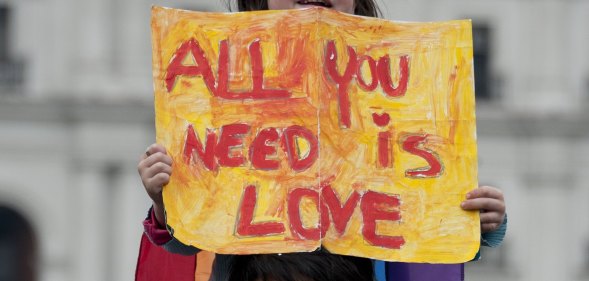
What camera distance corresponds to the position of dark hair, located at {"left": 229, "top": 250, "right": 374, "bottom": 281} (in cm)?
279

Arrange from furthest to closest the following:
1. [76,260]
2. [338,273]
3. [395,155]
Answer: [76,260] < [395,155] < [338,273]

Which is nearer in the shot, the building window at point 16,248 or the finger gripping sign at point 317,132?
the finger gripping sign at point 317,132

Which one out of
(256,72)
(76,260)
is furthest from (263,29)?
(76,260)

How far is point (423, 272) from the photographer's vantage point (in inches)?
123

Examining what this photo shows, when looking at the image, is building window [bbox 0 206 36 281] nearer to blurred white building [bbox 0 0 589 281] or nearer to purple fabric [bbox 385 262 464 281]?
blurred white building [bbox 0 0 589 281]

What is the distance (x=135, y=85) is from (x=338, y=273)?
18.9m

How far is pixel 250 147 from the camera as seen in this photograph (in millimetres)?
2986

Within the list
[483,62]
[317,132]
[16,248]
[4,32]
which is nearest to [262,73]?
[317,132]

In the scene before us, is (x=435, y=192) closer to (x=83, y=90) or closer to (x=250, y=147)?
(x=250, y=147)

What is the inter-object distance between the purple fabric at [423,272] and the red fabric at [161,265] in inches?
15.5

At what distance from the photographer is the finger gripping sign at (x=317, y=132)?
2951mm

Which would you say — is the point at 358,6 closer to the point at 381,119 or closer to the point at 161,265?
the point at 381,119

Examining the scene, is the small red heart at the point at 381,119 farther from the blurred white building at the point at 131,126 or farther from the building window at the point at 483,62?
the building window at the point at 483,62

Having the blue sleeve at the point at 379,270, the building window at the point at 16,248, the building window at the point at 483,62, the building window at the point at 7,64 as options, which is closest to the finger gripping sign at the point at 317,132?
the blue sleeve at the point at 379,270
